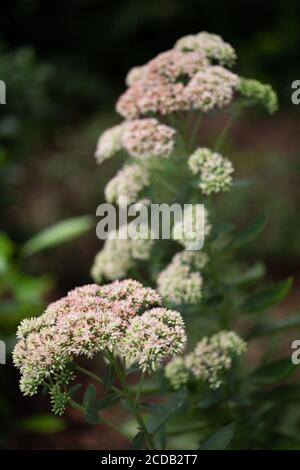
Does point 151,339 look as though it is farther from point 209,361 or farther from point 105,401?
point 209,361

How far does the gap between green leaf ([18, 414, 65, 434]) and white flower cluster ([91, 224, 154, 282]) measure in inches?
45.8

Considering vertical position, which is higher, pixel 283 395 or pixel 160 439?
pixel 283 395

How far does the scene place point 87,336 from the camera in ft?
5.09

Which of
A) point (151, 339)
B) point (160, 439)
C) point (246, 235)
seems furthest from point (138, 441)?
point (246, 235)

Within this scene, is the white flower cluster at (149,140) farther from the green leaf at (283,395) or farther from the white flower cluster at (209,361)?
the green leaf at (283,395)

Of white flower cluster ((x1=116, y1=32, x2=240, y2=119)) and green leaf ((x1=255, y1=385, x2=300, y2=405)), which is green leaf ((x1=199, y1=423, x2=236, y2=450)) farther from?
white flower cluster ((x1=116, y1=32, x2=240, y2=119))

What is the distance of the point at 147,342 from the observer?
61.7 inches

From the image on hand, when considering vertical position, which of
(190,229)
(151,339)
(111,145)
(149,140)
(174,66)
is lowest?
(151,339)

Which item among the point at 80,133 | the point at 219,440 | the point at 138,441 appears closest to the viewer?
the point at 138,441

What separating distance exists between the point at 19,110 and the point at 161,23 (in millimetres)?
4196

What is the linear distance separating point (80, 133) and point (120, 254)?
461cm

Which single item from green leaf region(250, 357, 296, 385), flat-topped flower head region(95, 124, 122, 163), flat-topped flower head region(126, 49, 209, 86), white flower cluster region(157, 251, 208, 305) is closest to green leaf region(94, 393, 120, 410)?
white flower cluster region(157, 251, 208, 305)

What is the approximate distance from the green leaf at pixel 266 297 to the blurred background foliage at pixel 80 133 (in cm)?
25

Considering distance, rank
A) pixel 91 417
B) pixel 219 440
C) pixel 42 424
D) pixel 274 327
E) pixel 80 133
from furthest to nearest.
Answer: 1. pixel 80 133
2. pixel 42 424
3. pixel 274 327
4. pixel 219 440
5. pixel 91 417
